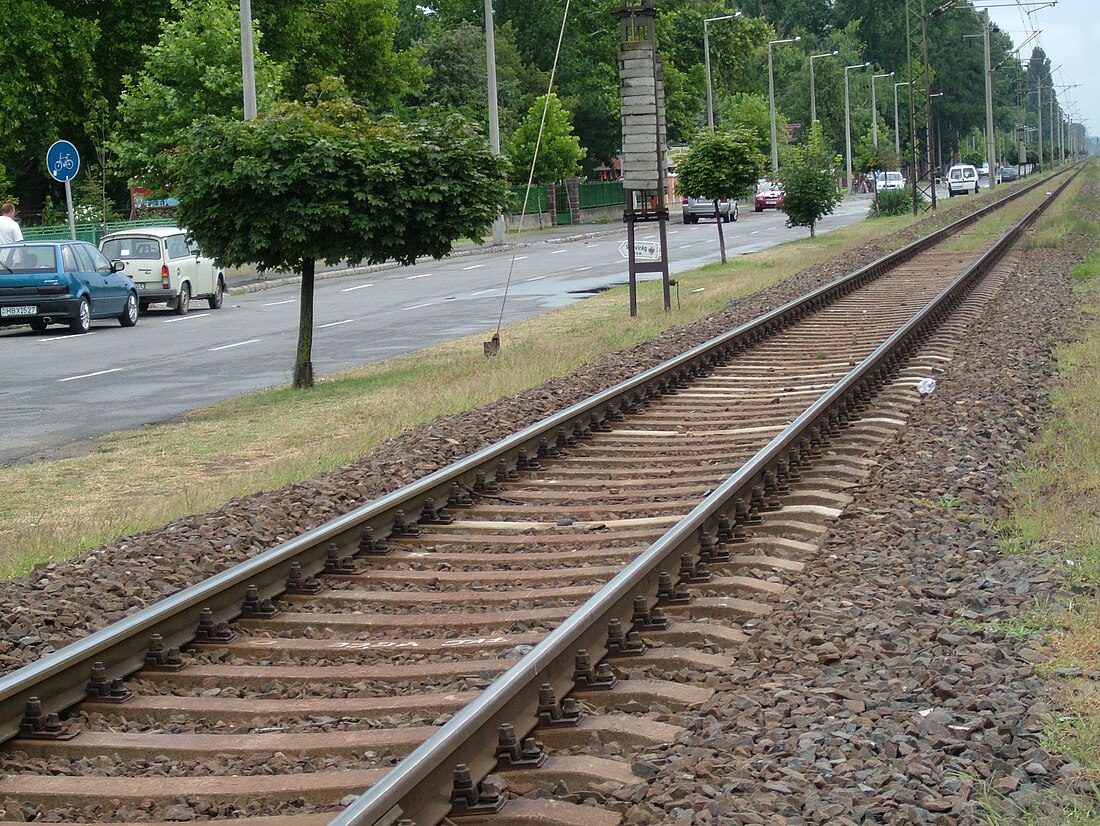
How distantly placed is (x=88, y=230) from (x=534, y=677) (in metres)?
42.8

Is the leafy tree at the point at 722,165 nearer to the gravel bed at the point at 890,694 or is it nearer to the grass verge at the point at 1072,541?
the grass verge at the point at 1072,541

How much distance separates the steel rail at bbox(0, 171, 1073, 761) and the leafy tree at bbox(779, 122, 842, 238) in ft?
109

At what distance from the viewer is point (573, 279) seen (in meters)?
Answer: 35.1

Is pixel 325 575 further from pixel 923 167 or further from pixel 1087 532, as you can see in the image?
pixel 923 167

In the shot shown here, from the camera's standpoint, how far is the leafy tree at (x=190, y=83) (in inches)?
1522

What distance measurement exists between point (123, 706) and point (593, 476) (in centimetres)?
461

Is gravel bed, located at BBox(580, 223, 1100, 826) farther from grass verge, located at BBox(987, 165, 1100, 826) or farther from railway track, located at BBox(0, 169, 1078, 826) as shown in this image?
railway track, located at BBox(0, 169, 1078, 826)

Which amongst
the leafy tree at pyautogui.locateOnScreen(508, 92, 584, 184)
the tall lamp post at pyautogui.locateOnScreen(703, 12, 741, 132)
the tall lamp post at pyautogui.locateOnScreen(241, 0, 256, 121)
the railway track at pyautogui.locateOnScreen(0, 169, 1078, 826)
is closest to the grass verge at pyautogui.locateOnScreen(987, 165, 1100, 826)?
the railway track at pyautogui.locateOnScreen(0, 169, 1078, 826)

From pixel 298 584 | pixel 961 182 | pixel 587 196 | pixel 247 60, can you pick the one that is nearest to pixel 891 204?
pixel 587 196

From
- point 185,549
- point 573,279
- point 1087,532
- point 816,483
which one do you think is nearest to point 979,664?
point 1087,532

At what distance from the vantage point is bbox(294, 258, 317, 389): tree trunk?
1712 cm

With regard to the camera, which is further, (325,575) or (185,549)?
(185,549)

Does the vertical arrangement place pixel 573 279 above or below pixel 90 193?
below

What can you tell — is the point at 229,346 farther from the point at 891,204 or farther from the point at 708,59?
the point at 708,59
